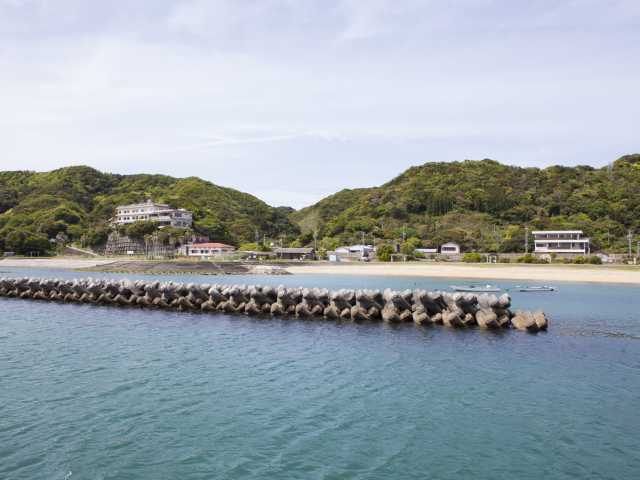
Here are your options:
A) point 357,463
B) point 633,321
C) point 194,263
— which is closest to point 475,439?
point 357,463

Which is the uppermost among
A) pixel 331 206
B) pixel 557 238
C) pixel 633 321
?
pixel 331 206

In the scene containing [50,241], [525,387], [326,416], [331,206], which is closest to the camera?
[326,416]

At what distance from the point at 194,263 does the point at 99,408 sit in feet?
248

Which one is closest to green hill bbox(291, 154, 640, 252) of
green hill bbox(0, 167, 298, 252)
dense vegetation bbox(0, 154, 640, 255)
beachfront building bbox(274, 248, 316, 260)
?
dense vegetation bbox(0, 154, 640, 255)

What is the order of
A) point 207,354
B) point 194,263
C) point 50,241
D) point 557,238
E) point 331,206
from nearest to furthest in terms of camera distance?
point 207,354
point 194,263
point 557,238
point 50,241
point 331,206

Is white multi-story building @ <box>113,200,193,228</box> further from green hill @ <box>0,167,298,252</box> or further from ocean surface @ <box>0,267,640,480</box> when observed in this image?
ocean surface @ <box>0,267,640,480</box>

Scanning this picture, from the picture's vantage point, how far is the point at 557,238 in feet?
318

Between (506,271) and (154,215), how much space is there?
99.5 m

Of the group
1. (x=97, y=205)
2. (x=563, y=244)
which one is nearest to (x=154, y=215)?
(x=97, y=205)

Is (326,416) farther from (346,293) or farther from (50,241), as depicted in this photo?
(50,241)

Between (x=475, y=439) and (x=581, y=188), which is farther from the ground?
(x=581, y=188)

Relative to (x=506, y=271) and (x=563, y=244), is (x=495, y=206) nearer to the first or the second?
(x=563, y=244)

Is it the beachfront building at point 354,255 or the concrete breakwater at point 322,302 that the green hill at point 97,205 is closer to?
the beachfront building at point 354,255

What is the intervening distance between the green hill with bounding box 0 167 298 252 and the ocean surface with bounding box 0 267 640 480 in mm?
113493
